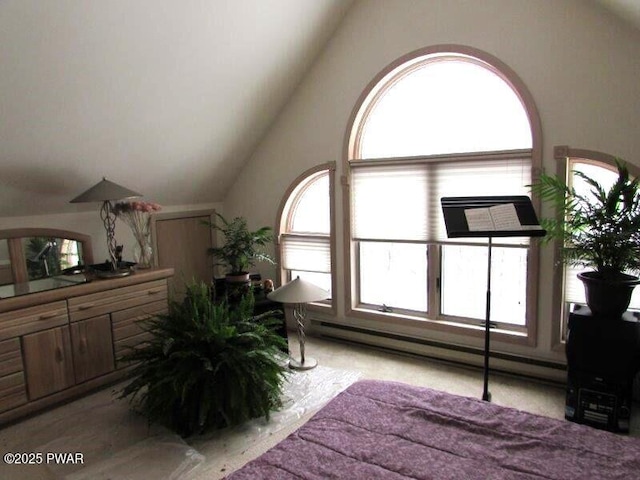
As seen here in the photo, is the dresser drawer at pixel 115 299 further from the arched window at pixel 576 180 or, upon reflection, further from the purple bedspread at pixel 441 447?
the arched window at pixel 576 180

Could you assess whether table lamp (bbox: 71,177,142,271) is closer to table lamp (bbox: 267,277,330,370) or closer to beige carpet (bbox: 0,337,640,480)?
beige carpet (bbox: 0,337,640,480)

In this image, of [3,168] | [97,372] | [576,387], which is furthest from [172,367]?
[576,387]

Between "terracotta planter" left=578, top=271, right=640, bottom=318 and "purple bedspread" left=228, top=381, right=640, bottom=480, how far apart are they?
81 cm

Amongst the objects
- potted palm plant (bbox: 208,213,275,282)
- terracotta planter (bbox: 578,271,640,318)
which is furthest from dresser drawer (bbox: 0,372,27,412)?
terracotta planter (bbox: 578,271,640,318)

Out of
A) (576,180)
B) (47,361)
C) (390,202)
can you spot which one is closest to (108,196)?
(47,361)

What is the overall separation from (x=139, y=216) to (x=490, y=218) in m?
2.96

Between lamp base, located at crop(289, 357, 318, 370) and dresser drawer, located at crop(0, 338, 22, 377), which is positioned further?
lamp base, located at crop(289, 357, 318, 370)

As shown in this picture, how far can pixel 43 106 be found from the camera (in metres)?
2.93

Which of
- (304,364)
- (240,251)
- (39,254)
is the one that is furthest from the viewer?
(240,251)

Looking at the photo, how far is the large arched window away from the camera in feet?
11.2

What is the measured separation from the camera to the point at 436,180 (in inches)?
147

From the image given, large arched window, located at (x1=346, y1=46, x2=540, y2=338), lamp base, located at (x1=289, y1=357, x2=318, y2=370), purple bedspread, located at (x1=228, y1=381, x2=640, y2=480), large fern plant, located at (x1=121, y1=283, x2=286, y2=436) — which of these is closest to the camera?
purple bedspread, located at (x1=228, y1=381, x2=640, y2=480)

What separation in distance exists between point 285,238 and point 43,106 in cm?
252

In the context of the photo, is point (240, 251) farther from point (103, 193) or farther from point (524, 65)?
point (524, 65)
